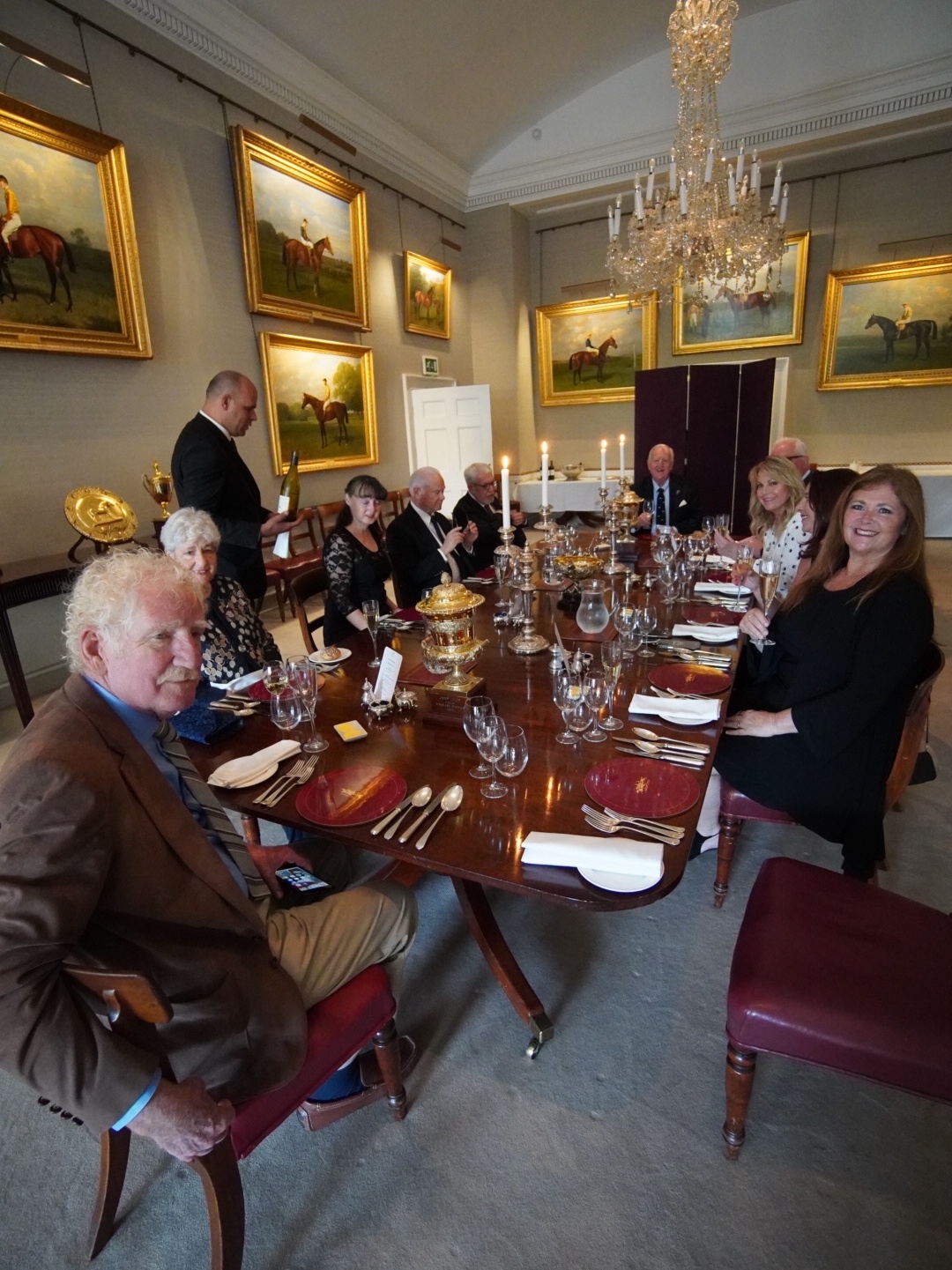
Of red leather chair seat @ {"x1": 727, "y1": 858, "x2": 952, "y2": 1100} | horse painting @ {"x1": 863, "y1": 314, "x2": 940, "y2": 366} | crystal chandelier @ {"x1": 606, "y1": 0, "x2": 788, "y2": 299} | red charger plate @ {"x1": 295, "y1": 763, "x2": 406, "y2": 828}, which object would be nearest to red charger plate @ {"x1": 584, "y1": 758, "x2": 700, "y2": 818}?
red leather chair seat @ {"x1": 727, "y1": 858, "x2": 952, "y2": 1100}

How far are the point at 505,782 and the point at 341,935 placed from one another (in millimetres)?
491

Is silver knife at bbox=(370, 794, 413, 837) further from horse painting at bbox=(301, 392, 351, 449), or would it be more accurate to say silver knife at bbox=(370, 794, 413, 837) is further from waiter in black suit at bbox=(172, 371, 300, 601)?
horse painting at bbox=(301, 392, 351, 449)

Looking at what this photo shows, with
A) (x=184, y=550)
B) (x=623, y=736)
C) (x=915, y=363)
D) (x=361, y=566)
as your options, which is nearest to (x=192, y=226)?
(x=361, y=566)

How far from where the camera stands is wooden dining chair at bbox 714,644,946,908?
168cm

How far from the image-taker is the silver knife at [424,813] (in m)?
1.26

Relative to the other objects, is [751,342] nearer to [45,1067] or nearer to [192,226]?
[192,226]

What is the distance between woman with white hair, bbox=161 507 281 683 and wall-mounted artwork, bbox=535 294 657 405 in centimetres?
690

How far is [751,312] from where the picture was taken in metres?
7.25

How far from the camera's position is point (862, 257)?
673cm

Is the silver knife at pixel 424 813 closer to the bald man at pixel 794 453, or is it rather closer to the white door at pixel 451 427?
the bald man at pixel 794 453

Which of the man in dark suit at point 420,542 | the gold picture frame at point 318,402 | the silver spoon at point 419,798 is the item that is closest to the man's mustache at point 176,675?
the silver spoon at point 419,798

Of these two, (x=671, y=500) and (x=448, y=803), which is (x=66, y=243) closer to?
(x=448, y=803)

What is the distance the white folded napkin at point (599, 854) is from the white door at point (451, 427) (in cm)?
654

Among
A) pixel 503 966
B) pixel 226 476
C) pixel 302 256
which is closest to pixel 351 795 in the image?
pixel 503 966
